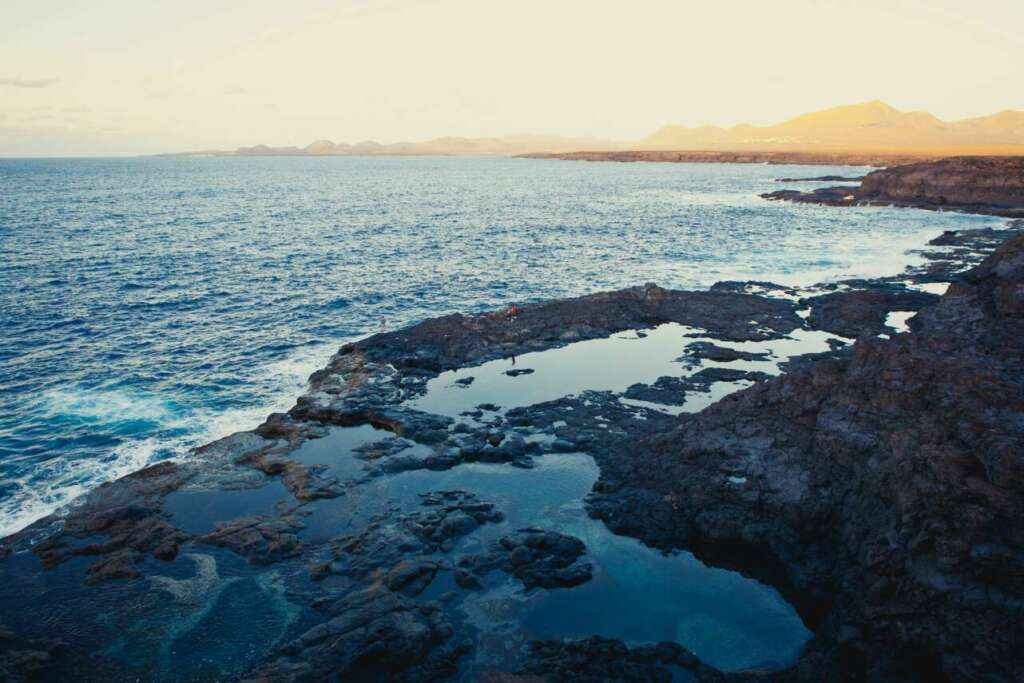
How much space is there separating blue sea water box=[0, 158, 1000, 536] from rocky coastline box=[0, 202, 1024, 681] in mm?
5493

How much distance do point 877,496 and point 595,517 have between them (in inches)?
372

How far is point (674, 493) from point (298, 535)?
14187 millimetres

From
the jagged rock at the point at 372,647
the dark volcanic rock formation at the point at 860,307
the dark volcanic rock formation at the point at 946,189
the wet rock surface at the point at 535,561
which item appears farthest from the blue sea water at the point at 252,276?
the wet rock surface at the point at 535,561

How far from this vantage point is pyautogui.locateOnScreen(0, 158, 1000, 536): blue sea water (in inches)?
1296

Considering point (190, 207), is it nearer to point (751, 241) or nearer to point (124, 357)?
point (124, 357)

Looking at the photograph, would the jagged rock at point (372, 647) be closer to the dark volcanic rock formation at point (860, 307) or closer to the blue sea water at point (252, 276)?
the blue sea water at point (252, 276)

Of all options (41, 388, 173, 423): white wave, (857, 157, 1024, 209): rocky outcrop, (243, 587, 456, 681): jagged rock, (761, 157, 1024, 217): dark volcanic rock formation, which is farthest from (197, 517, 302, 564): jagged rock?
(857, 157, 1024, 209): rocky outcrop

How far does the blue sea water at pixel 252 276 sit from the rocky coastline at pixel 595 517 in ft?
18.0

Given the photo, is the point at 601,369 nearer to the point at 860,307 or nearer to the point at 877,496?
the point at 877,496

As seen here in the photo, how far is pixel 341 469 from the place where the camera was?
2786 cm

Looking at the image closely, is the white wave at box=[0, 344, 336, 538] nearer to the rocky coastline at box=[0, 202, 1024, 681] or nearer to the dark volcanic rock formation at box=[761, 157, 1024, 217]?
the rocky coastline at box=[0, 202, 1024, 681]

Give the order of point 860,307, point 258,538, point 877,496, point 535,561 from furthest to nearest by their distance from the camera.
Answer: point 860,307 < point 258,538 < point 535,561 < point 877,496

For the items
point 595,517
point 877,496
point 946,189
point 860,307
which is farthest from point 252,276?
point 946,189

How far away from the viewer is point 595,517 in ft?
78.8
